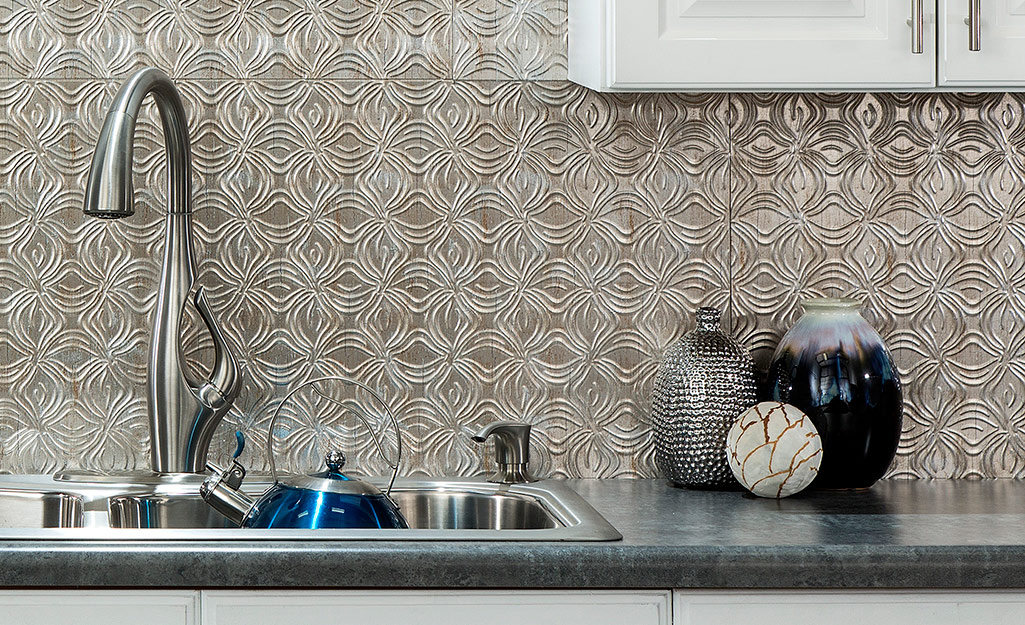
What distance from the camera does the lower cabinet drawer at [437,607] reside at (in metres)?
1.07

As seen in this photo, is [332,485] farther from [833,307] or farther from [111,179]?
[833,307]

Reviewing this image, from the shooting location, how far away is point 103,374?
1.59m

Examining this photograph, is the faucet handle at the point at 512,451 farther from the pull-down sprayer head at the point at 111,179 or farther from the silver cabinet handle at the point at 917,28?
the silver cabinet handle at the point at 917,28

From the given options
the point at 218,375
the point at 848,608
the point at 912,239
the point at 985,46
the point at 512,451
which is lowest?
the point at 848,608

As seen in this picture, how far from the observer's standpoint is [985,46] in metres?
1.34

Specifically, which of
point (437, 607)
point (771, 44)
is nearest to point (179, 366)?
point (437, 607)

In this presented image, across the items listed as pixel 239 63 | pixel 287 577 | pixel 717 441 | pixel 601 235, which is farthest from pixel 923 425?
pixel 239 63

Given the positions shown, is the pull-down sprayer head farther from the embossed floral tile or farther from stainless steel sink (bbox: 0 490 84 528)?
the embossed floral tile

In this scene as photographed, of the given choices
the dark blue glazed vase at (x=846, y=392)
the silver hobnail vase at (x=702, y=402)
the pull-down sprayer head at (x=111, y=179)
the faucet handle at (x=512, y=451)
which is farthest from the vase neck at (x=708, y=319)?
the pull-down sprayer head at (x=111, y=179)

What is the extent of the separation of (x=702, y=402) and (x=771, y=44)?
50 cm

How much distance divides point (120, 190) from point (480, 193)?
547 mm

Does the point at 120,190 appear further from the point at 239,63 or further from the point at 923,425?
the point at 923,425

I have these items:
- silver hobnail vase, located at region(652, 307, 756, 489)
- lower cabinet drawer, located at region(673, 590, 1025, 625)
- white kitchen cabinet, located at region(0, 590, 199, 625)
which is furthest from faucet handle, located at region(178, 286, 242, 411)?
lower cabinet drawer, located at region(673, 590, 1025, 625)

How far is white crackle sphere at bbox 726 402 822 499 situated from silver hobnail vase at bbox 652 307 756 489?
0.07m
